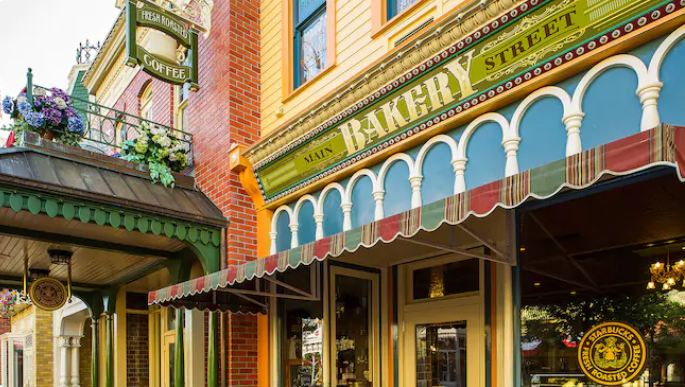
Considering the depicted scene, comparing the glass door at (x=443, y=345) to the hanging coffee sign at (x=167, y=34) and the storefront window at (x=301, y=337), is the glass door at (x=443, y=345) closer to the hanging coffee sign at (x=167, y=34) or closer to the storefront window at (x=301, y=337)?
the storefront window at (x=301, y=337)

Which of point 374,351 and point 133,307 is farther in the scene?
point 133,307

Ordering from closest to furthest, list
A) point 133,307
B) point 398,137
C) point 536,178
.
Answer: point 536,178 < point 398,137 < point 133,307

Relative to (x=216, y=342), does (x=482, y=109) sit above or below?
above

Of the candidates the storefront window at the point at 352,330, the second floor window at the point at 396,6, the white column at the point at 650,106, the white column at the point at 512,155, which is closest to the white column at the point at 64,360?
the storefront window at the point at 352,330

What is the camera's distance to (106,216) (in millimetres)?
6098

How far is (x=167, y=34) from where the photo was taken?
7402mm

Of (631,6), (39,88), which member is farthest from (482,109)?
(39,88)

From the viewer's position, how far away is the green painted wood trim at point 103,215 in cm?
548

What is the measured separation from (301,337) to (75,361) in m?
9.68

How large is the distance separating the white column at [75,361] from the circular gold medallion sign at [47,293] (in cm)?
592

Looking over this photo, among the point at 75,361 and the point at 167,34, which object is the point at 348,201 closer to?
the point at 167,34

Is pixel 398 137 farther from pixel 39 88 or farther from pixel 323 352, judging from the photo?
pixel 39 88

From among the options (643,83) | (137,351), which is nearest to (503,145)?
(643,83)

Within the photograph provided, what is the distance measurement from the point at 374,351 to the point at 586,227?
2862mm
